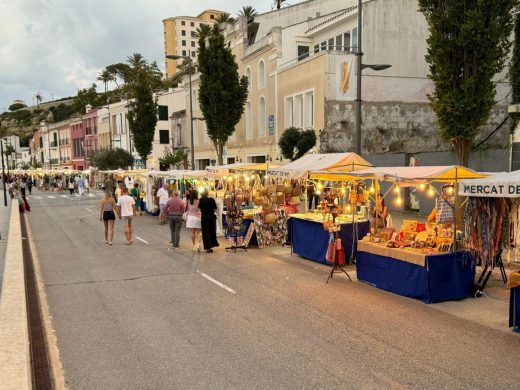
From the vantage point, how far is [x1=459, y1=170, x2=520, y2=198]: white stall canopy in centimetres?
675

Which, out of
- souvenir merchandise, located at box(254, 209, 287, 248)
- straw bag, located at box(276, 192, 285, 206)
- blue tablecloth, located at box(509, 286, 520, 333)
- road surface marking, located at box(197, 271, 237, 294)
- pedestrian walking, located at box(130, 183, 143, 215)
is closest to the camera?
blue tablecloth, located at box(509, 286, 520, 333)

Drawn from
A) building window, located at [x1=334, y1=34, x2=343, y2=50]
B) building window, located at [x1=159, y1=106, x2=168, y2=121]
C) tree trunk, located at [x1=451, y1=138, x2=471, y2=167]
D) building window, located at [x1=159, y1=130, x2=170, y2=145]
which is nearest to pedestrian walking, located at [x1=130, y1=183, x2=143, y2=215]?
building window, located at [x1=334, y1=34, x2=343, y2=50]

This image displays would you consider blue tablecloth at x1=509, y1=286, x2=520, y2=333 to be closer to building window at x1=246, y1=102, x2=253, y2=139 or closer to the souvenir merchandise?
the souvenir merchandise

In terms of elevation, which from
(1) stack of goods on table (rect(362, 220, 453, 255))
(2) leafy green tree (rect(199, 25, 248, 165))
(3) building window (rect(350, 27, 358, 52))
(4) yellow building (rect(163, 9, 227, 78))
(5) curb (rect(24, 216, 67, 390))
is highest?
(4) yellow building (rect(163, 9, 227, 78))

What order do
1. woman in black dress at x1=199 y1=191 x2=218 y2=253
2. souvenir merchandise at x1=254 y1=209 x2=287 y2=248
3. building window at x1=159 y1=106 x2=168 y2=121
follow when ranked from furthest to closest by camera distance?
building window at x1=159 y1=106 x2=168 y2=121, souvenir merchandise at x1=254 y1=209 x2=287 y2=248, woman in black dress at x1=199 y1=191 x2=218 y2=253

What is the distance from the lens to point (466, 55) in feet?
36.7

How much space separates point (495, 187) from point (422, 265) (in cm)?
190

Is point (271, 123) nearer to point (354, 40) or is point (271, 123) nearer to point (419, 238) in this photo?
point (354, 40)

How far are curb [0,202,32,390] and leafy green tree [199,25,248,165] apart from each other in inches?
709

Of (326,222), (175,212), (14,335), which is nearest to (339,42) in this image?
(175,212)

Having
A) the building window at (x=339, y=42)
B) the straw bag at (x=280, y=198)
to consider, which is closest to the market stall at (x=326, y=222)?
→ the straw bag at (x=280, y=198)

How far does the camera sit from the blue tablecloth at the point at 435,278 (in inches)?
319

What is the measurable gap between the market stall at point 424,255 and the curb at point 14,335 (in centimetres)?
623

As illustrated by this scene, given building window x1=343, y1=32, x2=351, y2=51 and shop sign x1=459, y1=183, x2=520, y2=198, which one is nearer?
shop sign x1=459, y1=183, x2=520, y2=198
